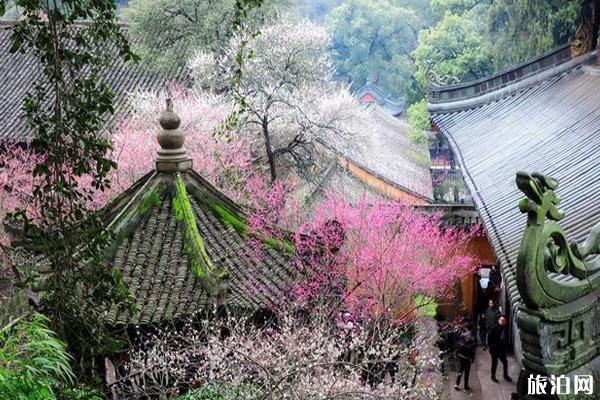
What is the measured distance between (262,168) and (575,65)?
8.61m

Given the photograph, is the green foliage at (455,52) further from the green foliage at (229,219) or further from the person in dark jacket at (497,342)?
the green foliage at (229,219)

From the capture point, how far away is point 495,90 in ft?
57.6

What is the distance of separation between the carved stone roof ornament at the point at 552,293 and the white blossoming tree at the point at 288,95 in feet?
49.5

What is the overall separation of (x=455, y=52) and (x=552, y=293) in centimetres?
3241

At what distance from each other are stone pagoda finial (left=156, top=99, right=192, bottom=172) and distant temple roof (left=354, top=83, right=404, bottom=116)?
4661cm

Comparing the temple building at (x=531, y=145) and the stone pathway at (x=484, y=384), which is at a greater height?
the temple building at (x=531, y=145)

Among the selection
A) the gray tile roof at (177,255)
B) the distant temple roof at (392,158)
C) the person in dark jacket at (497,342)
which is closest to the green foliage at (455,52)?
the distant temple roof at (392,158)

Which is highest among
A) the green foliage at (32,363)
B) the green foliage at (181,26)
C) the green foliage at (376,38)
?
the green foliage at (376,38)

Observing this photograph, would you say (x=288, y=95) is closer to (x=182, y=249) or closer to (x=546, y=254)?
(x=182, y=249)

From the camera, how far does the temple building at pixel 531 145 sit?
495 centimetres

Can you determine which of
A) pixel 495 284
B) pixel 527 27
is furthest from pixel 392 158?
pixel 495 284

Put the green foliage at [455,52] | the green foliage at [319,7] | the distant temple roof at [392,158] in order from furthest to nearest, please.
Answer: the green foliage at [319,7], the green foliage at [455,52], the distant temple roof at [392,158]

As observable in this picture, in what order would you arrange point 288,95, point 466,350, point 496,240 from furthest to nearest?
point 288,95 → point 466,350 → point 496,240

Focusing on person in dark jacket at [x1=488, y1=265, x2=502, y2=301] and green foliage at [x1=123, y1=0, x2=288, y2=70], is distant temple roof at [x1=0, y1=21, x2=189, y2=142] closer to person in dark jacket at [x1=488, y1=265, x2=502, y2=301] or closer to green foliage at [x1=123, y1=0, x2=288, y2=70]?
green foliage at [x1=123, y1=0, x2=288, y2=70]
